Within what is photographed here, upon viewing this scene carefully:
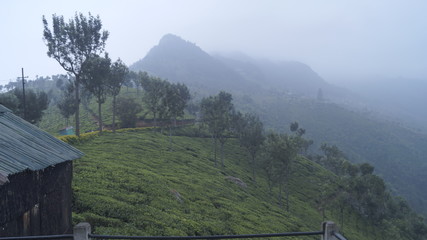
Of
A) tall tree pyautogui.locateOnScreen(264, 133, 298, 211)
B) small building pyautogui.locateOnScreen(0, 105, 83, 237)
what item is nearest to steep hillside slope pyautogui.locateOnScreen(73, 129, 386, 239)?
small building pyautogui.locateOnScreen(0, 105, 83, 237)

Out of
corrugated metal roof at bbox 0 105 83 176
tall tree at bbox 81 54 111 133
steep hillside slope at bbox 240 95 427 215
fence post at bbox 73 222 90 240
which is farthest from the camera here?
steep hillside slope at bbox 240 95 427 215

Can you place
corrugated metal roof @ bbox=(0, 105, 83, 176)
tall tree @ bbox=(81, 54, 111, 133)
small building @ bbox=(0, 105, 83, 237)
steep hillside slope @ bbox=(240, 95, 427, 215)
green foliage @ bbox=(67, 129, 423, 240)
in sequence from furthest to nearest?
1. steep hillside slope @ bbox=(240, 95, 427, 215)
2. tall tree @ bbox=(81, 54, 111, 133)
3. green foliage @ bbox=(67, 129, 423, 240)
4. corrugated metal roof @ bbox=(0, 105, 83, 176)
5. small building @ bbox=(0, 105, 83, 237)

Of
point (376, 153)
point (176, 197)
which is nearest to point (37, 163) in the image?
point (176, 197)

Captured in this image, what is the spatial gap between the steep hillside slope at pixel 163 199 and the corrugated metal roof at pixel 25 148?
4.77 m

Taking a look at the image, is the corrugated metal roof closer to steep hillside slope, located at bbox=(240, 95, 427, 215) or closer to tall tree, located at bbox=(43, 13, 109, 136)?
tall tree, located at bbox=(43, 13, 109, 136)

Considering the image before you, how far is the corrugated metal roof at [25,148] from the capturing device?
12.4 metres

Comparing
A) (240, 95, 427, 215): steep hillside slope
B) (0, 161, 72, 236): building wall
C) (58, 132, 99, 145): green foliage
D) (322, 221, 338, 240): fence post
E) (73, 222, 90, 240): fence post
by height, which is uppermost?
(322, 221, 338, 240): fence post

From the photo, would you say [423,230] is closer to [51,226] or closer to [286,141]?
[286,141]

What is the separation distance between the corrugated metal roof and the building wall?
589 millimetres

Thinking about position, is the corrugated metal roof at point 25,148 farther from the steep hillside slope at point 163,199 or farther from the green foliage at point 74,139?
the green foliage at point 74,139

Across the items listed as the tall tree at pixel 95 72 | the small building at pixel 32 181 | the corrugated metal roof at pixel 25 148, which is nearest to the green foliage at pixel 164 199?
the small building at pixel 32 181

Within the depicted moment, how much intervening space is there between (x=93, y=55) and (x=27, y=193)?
4661 centimetres

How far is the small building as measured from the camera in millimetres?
12102

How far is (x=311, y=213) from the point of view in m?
55.0
